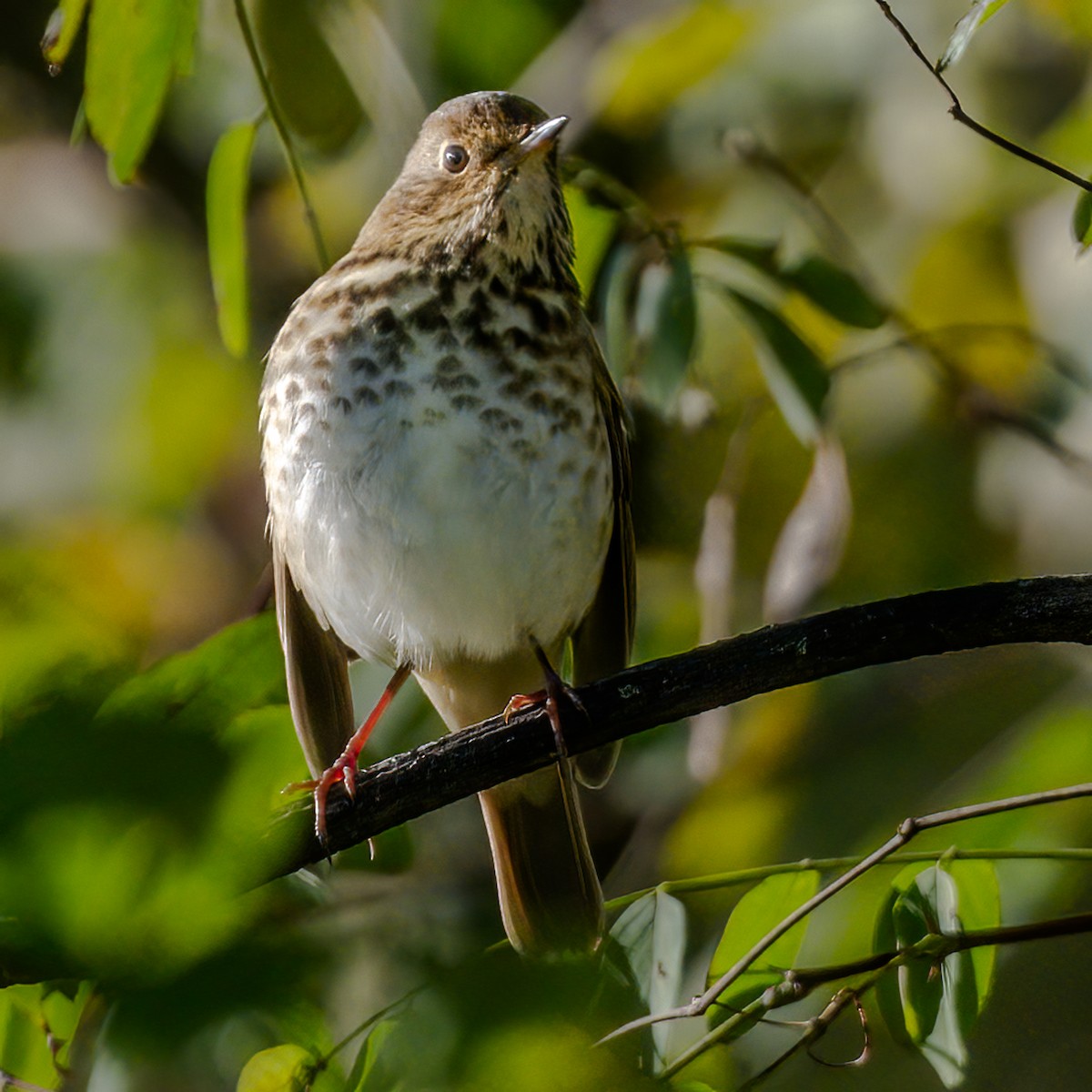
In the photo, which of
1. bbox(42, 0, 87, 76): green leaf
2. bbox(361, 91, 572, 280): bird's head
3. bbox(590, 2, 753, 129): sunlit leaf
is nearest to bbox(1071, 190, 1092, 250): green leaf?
bbox(42, 0, 87, 76): green leaf

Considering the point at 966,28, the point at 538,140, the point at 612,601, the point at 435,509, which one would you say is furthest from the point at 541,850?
the point at 966,28

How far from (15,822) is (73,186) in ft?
17.7

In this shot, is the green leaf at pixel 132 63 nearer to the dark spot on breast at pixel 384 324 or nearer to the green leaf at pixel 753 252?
the dark spot on breast at pixel 384 324

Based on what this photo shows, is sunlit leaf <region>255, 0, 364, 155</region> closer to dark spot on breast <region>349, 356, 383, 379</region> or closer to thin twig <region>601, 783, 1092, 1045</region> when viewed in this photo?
A: dark spot on breast <region>349, 356, 383, 379</region>

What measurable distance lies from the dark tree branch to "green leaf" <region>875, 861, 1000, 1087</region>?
0.98 feet

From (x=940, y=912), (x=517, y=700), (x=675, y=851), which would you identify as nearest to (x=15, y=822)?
(x=940, y=912)

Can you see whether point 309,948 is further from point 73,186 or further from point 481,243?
point 73,186

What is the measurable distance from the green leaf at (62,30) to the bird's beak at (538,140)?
97cm

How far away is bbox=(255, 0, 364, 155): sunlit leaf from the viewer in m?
3.01

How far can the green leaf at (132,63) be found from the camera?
6.91 ft

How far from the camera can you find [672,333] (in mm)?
2789

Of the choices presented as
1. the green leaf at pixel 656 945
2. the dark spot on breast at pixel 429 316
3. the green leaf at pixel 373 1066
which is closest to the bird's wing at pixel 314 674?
the dark spot on breast at pixel 429 316

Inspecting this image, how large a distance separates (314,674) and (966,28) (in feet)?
6.90

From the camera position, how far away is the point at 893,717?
4539 mm
